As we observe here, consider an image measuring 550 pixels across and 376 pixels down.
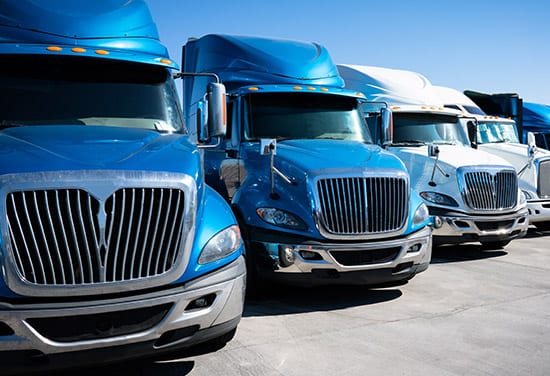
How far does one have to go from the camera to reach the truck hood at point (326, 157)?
6.04m

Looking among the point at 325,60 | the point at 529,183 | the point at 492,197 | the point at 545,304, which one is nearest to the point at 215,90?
the point at 325,60

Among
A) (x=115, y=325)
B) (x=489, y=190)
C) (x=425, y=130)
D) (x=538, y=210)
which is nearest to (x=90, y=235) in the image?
(x=115, y=325)

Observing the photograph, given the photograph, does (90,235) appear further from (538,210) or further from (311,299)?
(538,210)

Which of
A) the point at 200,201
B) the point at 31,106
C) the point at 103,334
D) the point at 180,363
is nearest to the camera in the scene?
the point at 103,334

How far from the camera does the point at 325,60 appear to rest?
27.1 feet

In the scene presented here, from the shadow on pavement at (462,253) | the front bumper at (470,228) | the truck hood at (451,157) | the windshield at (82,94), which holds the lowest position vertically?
the shadow on pavement at (462,253)

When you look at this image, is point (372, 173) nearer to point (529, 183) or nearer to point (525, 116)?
point (529, 183)

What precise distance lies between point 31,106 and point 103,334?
2.18 m

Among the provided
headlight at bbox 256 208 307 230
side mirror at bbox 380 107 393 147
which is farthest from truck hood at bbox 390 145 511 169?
headlight at bbox 256 208 307 230

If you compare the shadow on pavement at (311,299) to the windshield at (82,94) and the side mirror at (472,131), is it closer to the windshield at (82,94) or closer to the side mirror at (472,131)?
the windshield at (82,94)

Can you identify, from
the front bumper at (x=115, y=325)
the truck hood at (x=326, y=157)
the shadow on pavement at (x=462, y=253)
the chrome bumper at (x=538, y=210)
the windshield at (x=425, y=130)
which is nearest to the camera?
the front bumper at (x=115, y=325)

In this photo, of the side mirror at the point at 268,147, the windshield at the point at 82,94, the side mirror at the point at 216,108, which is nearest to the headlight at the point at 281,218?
the side mirror at the point at 268,147

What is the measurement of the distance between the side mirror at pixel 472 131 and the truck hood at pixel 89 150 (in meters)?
7.52

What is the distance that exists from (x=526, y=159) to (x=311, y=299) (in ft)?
21.6
